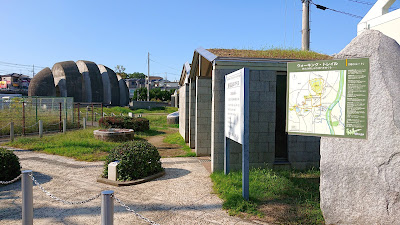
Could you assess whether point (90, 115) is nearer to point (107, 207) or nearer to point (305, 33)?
point (305, 33)

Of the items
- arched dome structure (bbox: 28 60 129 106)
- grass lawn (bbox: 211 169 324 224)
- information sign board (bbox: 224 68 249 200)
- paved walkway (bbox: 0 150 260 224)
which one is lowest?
paved walkway (bbox: 0 150 260 224)

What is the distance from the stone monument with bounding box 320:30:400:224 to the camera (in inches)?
159

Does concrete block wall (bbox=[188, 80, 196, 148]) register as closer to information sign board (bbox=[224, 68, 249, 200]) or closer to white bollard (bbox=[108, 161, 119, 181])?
white bollard (bbox=[108, 161, 119, 181])

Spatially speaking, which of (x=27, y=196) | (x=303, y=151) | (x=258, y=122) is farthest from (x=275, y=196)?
(x=27, y=196)

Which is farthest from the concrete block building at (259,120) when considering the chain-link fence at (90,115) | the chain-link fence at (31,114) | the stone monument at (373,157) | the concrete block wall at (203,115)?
the chain-link fence at (90,115)

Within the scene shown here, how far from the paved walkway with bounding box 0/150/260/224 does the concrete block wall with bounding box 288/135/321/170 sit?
260 centimetres

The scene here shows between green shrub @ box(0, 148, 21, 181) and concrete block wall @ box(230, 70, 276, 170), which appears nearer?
green shrub @ box(0, 148, 21, 181)

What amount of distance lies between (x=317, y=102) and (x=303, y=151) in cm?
404

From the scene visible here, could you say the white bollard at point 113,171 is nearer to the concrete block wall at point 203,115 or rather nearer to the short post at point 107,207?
the short post at point 107,207

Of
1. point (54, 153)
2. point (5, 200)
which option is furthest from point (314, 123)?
point (54, 153)

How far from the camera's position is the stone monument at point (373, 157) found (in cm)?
404

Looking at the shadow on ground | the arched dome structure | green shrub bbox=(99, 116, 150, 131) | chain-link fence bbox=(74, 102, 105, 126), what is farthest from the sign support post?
the arched dome structure

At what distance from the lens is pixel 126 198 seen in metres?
6.04

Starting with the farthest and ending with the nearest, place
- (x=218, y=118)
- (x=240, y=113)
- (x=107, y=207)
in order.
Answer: (x=218, y=118), (x=240, y=113), (x=107, y=207)
